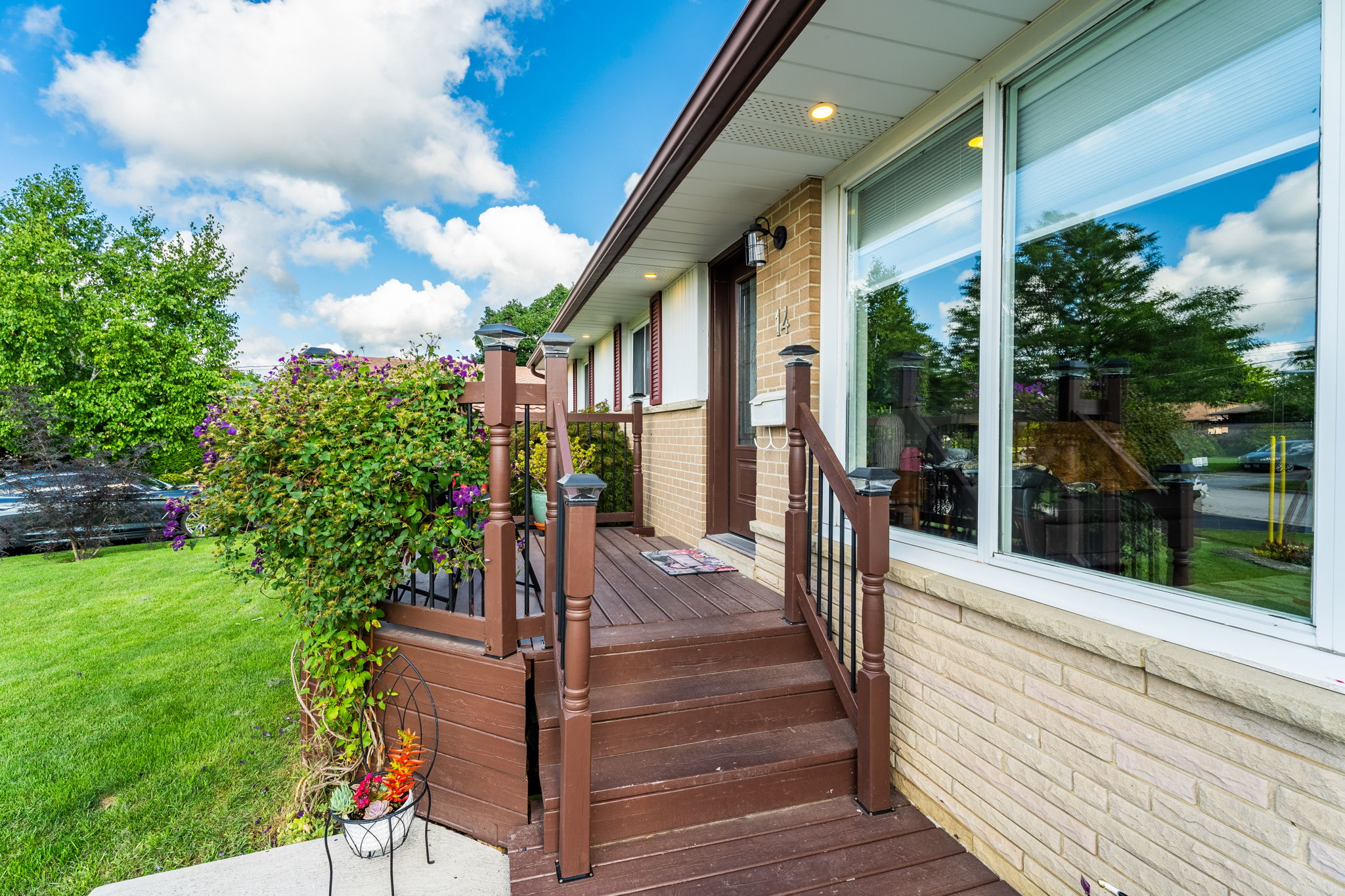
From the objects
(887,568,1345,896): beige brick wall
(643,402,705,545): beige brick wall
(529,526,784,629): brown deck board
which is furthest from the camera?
(643,402,705,545): beige brick wall

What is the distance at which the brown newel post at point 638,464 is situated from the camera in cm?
596

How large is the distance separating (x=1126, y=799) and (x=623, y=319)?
273 inches

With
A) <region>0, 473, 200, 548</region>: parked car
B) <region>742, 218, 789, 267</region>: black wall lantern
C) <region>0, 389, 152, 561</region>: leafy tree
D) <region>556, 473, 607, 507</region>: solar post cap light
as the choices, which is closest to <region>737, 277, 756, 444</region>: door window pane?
<region>742, 218, 789, 267</region>: black wall lantern

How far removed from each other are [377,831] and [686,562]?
247cm

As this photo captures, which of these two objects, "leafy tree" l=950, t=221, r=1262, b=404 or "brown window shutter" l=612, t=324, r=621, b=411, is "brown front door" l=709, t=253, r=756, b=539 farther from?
"brown window shutter" l=612, t=324, r=621, b=411

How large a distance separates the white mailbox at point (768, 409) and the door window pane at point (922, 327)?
1.31ft

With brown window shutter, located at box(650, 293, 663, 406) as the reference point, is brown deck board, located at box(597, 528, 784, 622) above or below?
below

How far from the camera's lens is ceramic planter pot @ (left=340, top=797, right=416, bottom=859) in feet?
7.28

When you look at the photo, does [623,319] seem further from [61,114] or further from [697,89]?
[61,114]

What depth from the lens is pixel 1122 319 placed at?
1.77 m

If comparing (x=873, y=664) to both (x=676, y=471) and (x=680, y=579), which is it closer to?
(x=680, y=579)

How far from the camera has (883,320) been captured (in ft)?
9.38

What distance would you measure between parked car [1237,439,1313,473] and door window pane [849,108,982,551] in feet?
2.84

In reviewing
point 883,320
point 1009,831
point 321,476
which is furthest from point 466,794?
point 883,320
